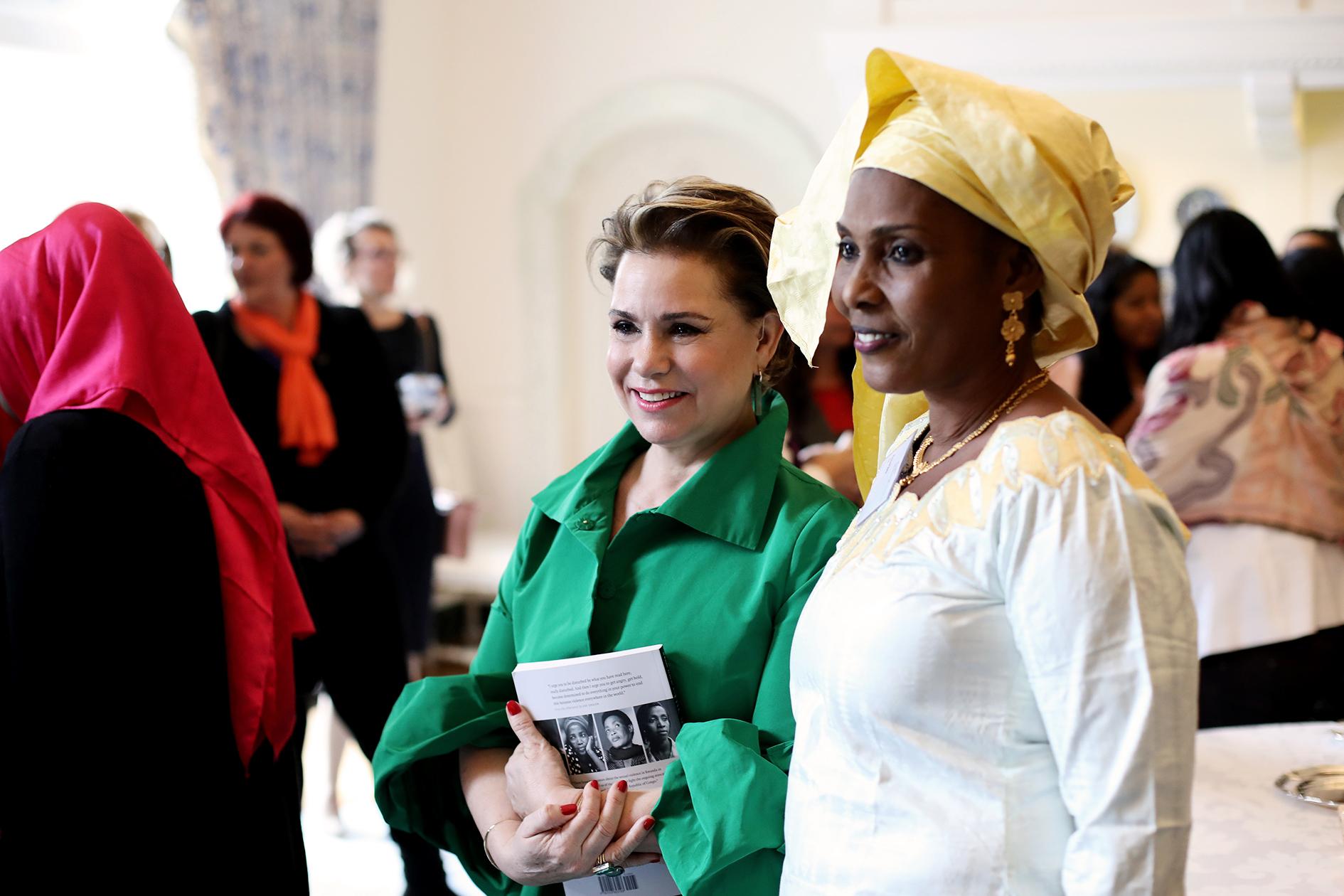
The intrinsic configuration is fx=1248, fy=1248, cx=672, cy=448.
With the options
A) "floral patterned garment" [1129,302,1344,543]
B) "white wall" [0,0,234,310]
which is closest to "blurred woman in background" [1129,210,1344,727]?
→ "floral patterned garment" [1129,302,1344,543]

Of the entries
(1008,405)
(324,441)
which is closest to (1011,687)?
(1008,405)

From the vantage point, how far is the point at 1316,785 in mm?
1780

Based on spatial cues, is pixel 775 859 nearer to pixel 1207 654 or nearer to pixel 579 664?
pixel 579 664

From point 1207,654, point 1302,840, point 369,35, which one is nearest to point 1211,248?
point 1207,654

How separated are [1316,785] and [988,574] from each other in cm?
106

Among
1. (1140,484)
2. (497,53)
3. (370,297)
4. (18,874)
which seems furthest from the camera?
(497,53)

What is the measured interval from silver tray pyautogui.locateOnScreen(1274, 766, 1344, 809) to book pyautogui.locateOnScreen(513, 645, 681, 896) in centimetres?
92

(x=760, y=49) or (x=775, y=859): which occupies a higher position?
(x=760, y=49)

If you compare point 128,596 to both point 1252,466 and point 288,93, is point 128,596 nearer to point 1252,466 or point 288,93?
point 1252,466

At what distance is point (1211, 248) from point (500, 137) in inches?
196

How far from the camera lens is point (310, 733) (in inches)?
196

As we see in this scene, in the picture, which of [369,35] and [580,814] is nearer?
[580,814]

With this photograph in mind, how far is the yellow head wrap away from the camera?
1056 mm

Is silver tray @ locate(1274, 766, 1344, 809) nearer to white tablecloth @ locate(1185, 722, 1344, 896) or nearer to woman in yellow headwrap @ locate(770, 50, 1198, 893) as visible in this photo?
white tablecloth @ locate(1185, 722, 1344, 896)
